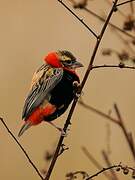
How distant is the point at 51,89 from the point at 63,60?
11cm

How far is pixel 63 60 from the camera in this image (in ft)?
8.49

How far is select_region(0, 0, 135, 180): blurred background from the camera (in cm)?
562

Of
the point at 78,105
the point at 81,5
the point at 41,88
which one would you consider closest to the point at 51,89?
the point at 41,88

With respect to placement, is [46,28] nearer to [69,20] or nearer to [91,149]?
[69,20]

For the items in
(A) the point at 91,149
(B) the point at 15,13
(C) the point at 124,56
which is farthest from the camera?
(B) the point at 15,13

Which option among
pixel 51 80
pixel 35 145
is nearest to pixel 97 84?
pixel 35 145

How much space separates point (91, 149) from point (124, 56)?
3147 millimetres

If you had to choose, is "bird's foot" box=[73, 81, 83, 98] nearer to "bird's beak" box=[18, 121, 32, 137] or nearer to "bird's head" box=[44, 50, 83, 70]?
"bird's head" box=[44, 50, 83, 70]

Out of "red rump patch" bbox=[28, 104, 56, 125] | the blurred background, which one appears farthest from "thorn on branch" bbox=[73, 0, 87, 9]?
the blurred background

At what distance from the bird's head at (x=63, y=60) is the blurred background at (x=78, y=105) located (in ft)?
9.31

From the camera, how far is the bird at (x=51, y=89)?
8.26 feet

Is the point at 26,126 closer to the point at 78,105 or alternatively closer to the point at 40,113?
the point at 40,113

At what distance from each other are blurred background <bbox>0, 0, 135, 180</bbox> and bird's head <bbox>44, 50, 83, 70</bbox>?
2.84m

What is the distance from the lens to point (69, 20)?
243 inches
